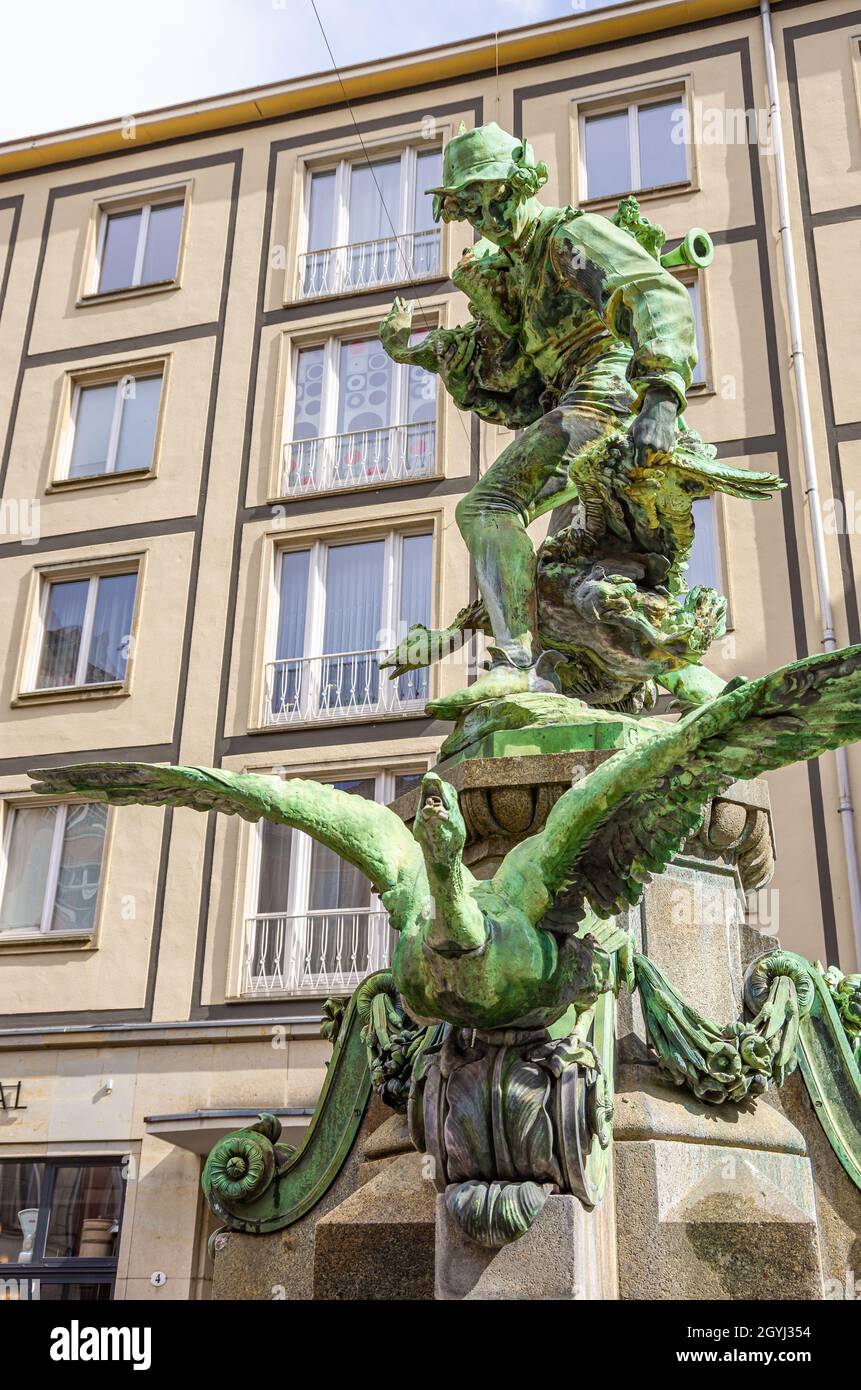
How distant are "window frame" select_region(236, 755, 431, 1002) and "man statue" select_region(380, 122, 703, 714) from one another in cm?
1001

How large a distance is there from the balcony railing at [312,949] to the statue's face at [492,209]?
10.6m

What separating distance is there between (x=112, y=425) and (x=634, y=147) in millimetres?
7723

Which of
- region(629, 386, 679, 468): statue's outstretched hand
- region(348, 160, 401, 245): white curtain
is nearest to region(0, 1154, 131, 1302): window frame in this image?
region(348, 160, 401, 245): white curtain

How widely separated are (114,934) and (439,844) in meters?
13.5

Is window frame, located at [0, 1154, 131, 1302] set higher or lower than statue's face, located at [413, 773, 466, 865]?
higher

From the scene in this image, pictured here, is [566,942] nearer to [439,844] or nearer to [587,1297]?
[439,844]

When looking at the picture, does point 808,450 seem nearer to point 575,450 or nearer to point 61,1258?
point 575,450

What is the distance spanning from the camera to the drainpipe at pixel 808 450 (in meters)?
13.5

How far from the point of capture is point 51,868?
646 inches

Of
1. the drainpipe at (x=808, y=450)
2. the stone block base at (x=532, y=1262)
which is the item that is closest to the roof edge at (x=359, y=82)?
the drainpipe at (x=808, y=450)

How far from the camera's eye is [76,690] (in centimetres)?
1708

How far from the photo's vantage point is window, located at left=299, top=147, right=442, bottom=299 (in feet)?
60.6

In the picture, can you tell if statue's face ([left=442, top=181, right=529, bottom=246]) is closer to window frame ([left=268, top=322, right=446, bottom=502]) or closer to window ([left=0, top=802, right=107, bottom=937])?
window frame ([left=268, top=322, right=446, bottom=502])

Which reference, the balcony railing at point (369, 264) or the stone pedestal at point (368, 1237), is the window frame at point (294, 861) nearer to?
the balcony railing at point (369, 264)
